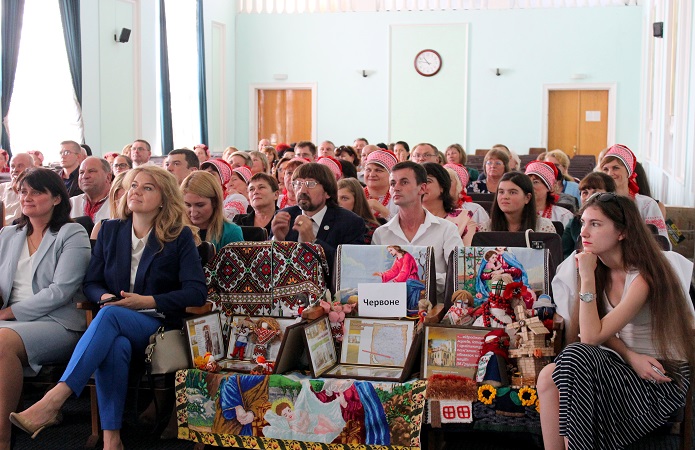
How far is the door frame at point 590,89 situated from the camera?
15.6 metres

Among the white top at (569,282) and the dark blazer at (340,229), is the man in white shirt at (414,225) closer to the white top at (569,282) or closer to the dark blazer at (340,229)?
the dark blazer at (340,229)

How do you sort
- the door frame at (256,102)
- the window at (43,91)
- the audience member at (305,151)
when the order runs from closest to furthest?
the audience member at (305,151) < the window at (43,91) < the door frame at (256,102)

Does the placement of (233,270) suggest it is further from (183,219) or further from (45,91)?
(45,91)

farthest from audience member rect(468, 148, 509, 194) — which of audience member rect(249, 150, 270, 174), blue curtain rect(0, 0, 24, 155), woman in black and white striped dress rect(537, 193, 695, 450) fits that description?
blue curtain rect(0, 0, 24, 155)

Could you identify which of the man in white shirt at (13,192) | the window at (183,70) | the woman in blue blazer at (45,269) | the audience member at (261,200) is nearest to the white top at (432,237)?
the audience member at (261,200)

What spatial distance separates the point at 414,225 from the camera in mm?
4195

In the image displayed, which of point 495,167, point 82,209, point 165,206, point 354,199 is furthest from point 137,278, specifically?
point 495,167

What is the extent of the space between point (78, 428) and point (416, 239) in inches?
71.5

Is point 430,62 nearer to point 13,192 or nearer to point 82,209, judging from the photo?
point 13,192

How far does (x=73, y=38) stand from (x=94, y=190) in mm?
6629

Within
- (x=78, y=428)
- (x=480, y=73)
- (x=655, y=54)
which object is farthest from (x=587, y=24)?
(x=78, y=428)

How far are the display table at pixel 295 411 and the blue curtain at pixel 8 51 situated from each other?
24.7 feet

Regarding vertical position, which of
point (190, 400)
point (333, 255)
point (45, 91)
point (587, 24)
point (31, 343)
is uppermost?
point (587, 24)

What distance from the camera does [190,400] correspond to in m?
3.42
